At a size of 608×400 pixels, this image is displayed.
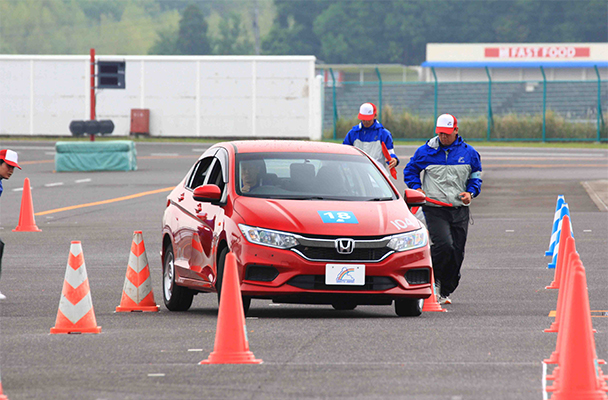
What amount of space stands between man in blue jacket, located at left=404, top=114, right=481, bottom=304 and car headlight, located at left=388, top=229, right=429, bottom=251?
52.5 inches

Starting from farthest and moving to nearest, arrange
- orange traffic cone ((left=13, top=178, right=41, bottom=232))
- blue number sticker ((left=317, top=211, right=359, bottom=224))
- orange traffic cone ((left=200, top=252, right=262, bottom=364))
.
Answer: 1. orange traffic cone ((left=13, top=178, right=41, bottom=232))
2. blue number sticker ((left=317, top=211, right=359, bottom=224))
3. orange traffic cone ((left=200, top=252, right=262, bottom=364))

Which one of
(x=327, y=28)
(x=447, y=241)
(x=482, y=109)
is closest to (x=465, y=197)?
(x=447, y=241)

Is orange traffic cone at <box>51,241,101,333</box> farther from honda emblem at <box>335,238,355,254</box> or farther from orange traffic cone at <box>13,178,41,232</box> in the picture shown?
orange traffic cone at <box>13,178,41,232</box>

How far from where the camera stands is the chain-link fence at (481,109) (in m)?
50.7

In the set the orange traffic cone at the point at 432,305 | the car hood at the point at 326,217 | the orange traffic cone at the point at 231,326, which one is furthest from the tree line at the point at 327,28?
the orange traffic cone at the point at 231,326

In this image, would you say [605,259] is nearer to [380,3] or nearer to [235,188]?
[235,188]

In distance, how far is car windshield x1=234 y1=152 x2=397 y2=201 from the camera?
1002cm

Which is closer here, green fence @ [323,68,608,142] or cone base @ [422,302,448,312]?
cone base @ [422,302,448,312]

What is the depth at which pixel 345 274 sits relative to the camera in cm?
916

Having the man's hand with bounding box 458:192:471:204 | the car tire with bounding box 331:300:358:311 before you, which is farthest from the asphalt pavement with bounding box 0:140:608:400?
the man's hand with bounding box 458:192:471:204

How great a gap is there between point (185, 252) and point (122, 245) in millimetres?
5938

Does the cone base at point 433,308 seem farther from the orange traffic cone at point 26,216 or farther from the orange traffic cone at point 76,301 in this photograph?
the orange traffic cone at point 26,216

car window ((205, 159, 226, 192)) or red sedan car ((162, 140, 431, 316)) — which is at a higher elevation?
car window ((205, 159, 226, 192))

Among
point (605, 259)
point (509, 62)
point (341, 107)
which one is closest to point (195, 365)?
point (605, 259)
